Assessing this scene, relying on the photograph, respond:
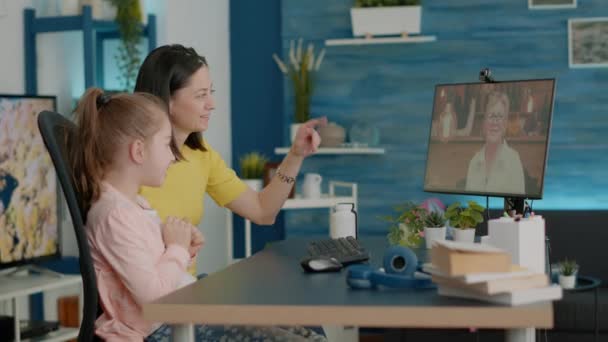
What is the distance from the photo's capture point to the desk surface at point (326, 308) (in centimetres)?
156

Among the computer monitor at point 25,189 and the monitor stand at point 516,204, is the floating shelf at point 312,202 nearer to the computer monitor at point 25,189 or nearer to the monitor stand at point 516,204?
the computer monitor at point 25,189

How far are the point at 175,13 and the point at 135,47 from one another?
13.0 inches

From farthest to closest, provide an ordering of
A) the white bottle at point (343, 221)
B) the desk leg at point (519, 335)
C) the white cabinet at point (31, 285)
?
the white cabinet at point (31, 285) → the white bottle at point (343, 221) → the desk leg at point (519, 335)

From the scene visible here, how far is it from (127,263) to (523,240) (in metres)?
0.83

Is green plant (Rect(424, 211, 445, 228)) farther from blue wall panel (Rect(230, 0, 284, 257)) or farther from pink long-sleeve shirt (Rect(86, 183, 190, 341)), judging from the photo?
blue wall panel (Rect(230, 0, 284, 257))

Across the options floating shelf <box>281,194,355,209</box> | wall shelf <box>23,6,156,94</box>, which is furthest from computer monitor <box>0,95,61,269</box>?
floating shelf <box>281,194,355,209</box>

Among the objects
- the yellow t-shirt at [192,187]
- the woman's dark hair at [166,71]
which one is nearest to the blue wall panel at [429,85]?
the yellow t-shirt at [192,187]

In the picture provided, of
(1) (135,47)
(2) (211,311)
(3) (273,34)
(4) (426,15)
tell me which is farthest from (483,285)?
(3) (273,34)

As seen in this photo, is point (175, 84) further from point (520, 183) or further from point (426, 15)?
point (426, 15)

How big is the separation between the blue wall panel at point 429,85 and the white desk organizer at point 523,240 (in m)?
3.33

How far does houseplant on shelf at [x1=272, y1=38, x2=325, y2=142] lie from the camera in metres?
5.33

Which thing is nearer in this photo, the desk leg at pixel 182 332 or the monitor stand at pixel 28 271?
the desk leg at pixel 182 332

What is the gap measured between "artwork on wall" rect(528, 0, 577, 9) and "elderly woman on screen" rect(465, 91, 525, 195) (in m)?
2.80

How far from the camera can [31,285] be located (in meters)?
3.97
